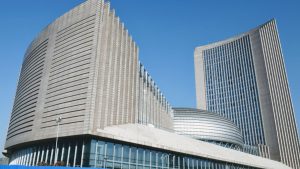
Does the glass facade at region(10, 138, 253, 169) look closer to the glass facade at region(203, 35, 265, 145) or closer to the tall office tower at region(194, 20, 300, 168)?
the tall office tower at region(194, 20, 300, 168)

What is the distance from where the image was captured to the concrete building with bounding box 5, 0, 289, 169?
172ft

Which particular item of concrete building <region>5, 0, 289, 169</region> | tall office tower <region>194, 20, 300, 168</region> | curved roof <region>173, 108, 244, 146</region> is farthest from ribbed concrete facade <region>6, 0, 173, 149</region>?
tall office tower <region>194, 20, 300, 168</region>

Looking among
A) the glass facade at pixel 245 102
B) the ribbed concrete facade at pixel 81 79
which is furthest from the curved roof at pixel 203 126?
the ribbed concrete facade at pixel 81 79

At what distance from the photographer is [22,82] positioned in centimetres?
8769

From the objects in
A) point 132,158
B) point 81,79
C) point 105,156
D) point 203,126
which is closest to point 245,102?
point 203,126

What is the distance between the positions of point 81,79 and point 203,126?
9542cm

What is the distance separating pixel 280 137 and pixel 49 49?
492ft

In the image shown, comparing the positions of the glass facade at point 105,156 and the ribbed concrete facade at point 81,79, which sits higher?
the ribbed concrete facade at point 81,79

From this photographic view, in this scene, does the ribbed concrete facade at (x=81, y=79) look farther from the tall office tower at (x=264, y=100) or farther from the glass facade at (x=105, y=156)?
the tall office tower at (x=264, y=100)

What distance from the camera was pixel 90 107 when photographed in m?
53.4

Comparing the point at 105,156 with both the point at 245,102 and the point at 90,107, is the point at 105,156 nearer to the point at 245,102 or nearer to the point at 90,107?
the point at 90,107

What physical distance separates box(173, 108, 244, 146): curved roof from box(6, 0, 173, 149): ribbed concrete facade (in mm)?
58605

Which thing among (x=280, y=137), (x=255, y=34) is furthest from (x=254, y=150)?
(x=255, y=34)

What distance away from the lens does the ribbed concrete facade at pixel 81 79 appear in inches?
2194
